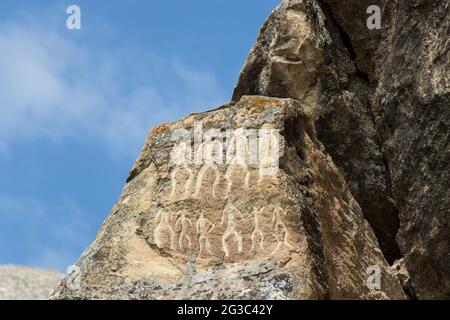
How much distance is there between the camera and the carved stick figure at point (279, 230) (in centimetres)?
1023

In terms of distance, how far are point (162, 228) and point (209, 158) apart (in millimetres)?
817

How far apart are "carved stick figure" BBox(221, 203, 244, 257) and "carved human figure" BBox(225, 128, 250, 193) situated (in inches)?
8.2

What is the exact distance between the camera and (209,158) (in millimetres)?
11031

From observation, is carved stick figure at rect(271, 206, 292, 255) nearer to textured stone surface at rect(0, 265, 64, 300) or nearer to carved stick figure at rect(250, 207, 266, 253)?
carved stick figure at rect(250, 207, 266, 253)

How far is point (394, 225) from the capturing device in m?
14.0

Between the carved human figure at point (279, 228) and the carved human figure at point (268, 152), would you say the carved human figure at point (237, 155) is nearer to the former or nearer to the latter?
the carved human figure at point (268, 152)

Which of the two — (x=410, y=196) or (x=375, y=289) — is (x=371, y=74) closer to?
(x=410, y=196)

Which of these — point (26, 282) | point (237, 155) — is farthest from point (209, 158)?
point (26, 282)

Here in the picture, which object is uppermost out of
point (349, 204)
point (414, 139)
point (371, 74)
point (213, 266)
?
point (371, 74)

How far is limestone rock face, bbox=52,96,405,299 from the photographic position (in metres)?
10.1

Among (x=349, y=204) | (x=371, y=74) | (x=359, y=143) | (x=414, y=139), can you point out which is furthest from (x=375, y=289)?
(x=371, y=74)
